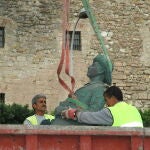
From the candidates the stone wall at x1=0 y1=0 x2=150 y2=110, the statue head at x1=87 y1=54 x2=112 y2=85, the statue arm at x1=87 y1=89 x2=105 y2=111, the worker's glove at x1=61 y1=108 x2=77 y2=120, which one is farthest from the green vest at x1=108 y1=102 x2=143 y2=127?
the stone wall at x1=0 y1=0 x2=150 y2=110

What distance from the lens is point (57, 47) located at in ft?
60.4

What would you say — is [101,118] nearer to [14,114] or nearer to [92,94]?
[92,94]

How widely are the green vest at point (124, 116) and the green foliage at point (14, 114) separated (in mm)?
9083

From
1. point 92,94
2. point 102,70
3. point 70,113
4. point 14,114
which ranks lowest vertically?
point 14,114

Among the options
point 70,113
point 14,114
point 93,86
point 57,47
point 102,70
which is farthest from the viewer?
point 57,47

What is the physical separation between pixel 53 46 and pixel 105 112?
42.1ft

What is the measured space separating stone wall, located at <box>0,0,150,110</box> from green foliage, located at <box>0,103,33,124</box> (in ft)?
9.26

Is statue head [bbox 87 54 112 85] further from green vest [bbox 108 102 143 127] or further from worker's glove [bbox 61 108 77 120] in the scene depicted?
green vest [bbox 108 102 143 127]

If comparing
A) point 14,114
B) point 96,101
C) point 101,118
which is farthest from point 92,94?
point 14,114

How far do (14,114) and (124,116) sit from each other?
9.34 meters

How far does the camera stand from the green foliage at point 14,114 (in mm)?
14617

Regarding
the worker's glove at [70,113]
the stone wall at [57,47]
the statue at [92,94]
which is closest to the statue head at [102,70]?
the statue at [92,94]

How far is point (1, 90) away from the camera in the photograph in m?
17.8

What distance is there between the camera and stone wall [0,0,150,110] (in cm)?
1808
